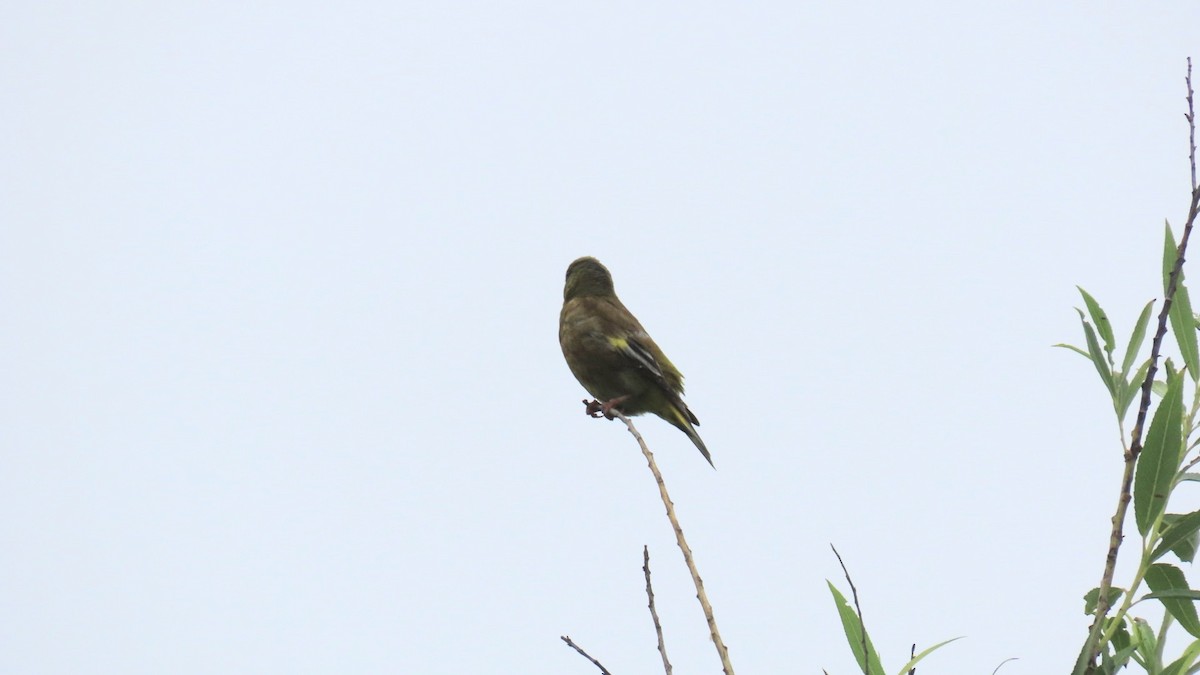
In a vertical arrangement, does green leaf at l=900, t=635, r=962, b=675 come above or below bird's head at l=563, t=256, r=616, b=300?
below

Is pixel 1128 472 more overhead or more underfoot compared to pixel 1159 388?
more underfoot

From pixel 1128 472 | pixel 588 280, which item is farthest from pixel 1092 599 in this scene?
pixel 588 280

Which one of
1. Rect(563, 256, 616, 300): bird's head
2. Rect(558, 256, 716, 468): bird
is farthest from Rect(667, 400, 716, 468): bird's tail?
Rect(563, 256, 616, 300): bird's head

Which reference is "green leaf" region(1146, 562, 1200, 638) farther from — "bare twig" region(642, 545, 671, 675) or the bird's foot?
the bird's foot

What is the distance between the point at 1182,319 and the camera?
3.31 meters

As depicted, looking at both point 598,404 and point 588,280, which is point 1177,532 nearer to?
point 598,404

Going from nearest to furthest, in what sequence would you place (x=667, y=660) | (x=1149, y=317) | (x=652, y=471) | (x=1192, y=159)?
(x=667, y=660) < (x=1192, y=159) < (x=652, y=471) < (x=1149, y=317)

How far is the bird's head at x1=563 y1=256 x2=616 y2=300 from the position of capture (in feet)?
30.3

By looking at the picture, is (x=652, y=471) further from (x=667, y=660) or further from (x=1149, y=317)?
(x=1149, y=317)

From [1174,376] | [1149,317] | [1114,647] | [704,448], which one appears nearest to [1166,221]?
[1149,317]

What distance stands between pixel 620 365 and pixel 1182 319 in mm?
4878

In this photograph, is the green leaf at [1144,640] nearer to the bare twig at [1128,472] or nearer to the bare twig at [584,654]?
the bare twig at [1128,472]

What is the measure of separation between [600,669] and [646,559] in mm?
375

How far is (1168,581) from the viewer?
115 inches
